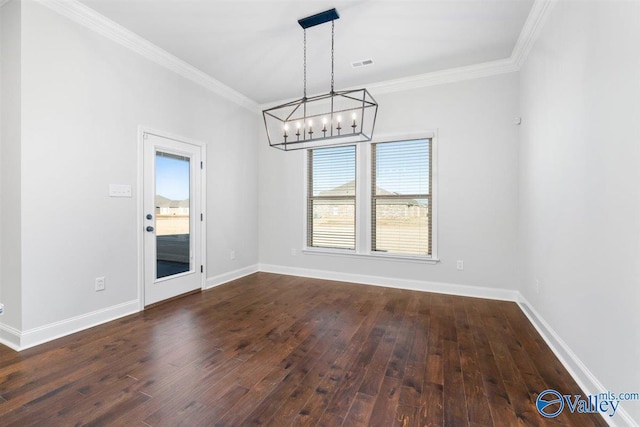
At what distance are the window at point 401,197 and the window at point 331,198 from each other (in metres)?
0.40

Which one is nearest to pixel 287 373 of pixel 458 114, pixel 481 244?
pixel 481 244

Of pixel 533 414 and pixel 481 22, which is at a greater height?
pixel 481 22

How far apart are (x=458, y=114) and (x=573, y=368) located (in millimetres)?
3154

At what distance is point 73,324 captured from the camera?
2.71 m

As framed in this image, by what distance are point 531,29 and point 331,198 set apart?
3250 mm

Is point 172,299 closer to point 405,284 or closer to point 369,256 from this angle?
point 369,256

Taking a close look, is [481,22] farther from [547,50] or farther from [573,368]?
[573,368]

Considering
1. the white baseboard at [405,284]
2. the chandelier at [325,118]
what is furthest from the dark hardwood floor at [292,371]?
the chandelier at [325,118]

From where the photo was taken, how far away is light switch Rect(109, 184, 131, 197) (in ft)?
9.88

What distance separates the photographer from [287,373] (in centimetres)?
207

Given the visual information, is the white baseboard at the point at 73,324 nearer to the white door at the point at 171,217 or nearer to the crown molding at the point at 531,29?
the white door at the point at 171,217

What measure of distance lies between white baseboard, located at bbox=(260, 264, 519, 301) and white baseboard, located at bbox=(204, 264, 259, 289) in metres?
0.25

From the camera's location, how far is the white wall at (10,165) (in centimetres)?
240

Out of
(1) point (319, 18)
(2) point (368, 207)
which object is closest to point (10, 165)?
Result: (1) point (319, 18)
